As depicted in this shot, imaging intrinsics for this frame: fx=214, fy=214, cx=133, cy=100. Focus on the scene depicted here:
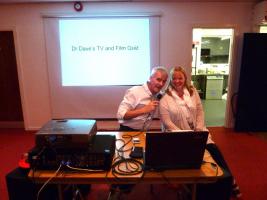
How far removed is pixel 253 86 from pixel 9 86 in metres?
4.62

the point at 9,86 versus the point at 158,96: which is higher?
the point at 158,96

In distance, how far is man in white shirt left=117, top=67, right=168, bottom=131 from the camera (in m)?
1.98

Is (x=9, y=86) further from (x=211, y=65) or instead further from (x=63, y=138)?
(x=211, y=65)

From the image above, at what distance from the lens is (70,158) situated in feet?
4.19

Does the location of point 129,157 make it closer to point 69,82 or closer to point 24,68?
point 69,82

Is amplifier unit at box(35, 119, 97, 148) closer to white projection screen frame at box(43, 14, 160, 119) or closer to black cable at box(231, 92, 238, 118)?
white projection screen frame at box(43, 14, 160, 119)

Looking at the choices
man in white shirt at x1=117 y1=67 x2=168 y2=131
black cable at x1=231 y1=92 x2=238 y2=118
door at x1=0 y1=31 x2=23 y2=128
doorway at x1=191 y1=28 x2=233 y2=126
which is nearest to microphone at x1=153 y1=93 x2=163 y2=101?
man in white shirt at x1=117 y1=67 x2=168 y2=131

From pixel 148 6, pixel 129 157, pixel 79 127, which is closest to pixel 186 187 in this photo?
pixel 129 157

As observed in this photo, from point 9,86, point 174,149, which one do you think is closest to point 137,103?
point 174,149

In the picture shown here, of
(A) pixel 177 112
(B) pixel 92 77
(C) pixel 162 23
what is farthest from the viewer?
(B) pixel 92 77

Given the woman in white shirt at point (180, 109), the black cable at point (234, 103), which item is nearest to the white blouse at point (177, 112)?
the woman in white shirt at point (180, 109)

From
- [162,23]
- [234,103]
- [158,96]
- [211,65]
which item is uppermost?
[162,23]

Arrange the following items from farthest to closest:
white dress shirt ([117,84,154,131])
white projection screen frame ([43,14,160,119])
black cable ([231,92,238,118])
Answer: black cable ([231,92,238,118]) < white projection screen frame ([43,14,160,119]) < white dress shirt ([117,84,154,131])

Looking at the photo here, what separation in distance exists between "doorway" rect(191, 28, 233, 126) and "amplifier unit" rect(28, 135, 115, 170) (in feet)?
16.3
